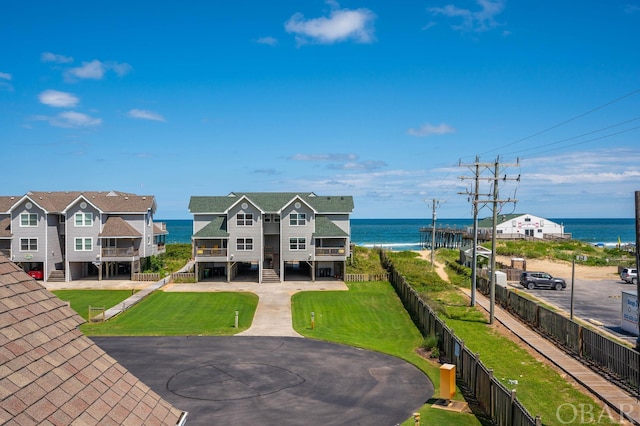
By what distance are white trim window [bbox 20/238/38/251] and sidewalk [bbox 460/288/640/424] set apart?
44.5 metres

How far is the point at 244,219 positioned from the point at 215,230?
3.29 meters

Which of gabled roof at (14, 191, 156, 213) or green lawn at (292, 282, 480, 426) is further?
gabled roof at (14, 191, 156, 213)

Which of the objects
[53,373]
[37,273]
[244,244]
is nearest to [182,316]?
[244,244]

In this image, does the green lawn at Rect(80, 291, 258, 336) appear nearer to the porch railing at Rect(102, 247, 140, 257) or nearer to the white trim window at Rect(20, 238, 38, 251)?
the porch railing at Rect(102, 247, 140, 257)

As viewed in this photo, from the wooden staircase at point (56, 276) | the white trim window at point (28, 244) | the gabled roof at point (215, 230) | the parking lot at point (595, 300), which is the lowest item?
the parking lot at point (595, 300)

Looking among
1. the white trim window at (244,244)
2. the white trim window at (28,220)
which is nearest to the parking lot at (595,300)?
the white trim window at (244,244)

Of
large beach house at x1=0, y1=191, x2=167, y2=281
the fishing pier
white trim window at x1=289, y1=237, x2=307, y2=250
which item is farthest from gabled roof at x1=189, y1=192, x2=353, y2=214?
the fishing pier

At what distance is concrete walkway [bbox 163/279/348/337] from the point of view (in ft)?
116

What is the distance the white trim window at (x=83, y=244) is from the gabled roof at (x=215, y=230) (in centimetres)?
1054

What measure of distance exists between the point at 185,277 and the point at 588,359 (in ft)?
130

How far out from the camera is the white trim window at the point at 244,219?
183 feet

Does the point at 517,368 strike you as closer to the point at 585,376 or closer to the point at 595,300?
the point at 585,376

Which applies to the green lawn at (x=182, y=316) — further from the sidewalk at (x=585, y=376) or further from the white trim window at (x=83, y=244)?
the sidewalk at (x=585, y=376)

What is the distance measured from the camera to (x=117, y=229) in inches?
2215
